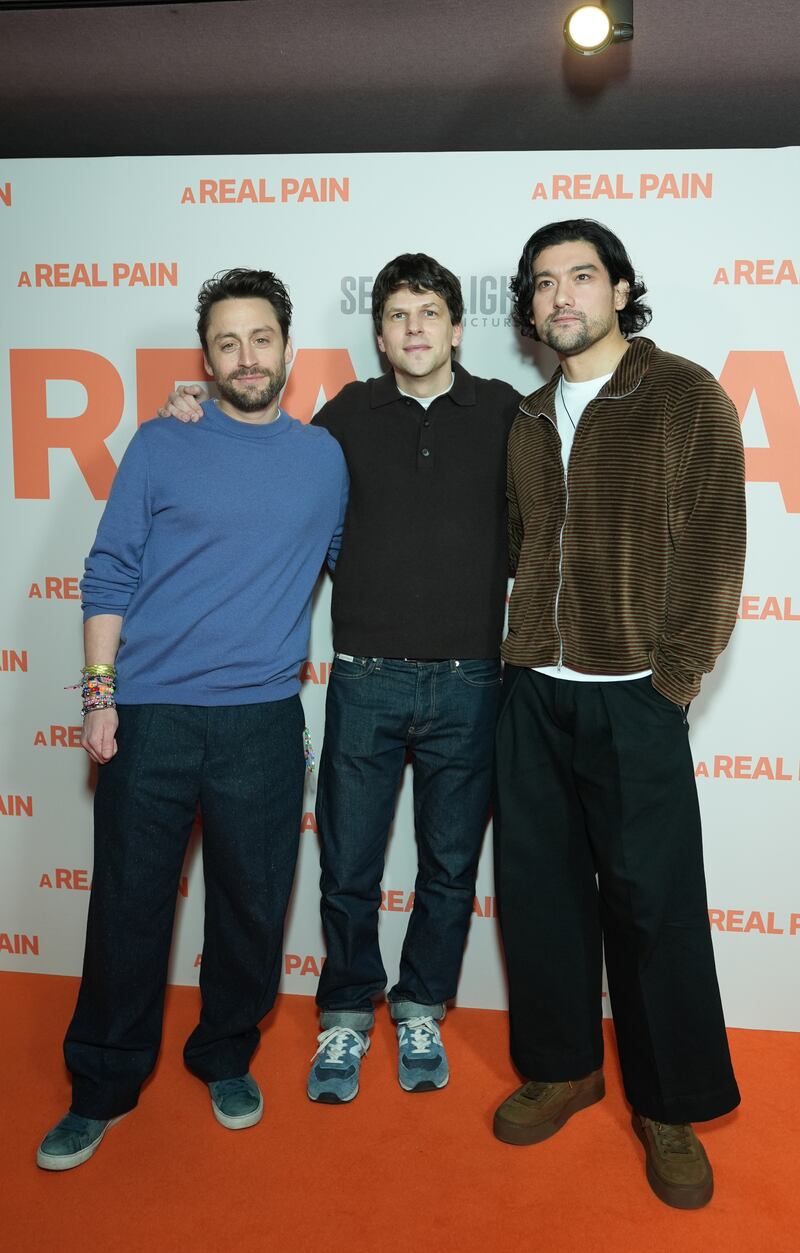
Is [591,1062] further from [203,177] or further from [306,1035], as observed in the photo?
[203,177]

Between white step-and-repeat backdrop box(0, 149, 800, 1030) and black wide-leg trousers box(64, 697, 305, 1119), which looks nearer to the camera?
black wide-leg trousers box(64, 697, 305, 1119)

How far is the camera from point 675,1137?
1.98 meters

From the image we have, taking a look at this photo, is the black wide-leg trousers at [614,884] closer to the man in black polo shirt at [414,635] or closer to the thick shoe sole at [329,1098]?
the man in black polo shirt at [414,635]

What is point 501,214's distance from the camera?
2453mm

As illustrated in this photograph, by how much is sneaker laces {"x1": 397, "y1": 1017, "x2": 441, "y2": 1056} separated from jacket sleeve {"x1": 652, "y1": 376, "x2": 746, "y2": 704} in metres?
1.08

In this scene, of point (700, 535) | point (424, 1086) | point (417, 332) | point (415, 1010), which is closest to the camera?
point (700, 535)

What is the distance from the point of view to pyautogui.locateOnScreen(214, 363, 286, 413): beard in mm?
2070

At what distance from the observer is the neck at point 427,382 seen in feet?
7.42

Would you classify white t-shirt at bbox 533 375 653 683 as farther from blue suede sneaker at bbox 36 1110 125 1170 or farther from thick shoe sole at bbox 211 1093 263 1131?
blue suede sneaker at bbox 36 1110 125 1170

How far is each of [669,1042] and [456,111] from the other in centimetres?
254

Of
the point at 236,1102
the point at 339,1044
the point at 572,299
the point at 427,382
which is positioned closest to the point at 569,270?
the point at 572,299

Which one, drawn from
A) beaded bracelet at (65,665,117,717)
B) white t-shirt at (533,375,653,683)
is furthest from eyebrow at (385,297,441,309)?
beaded bracelet at (65,665,117,717)

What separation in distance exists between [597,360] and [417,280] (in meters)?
0.46

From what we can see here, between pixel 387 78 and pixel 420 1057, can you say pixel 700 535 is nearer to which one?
pixel 420 1057
